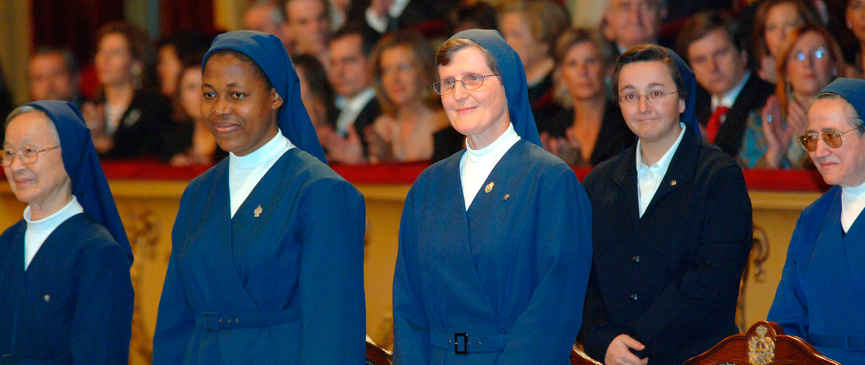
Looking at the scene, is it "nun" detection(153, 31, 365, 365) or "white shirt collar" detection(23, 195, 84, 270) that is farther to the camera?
"white shirt collar" detection(23, 195, 84, 270)

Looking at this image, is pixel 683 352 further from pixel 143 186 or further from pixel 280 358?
pixel 143 186

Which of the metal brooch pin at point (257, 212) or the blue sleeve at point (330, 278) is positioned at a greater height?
the metal brooch pin at point (257, 212)

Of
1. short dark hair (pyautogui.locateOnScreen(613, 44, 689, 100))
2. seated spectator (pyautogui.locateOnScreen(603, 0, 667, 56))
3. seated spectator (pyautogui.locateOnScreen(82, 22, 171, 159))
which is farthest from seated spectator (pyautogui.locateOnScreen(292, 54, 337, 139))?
short dark hair (pyautogui.locateOnScreen(613, 44, 689, 100))

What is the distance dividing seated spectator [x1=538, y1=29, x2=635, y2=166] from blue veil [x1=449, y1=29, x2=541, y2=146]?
237 centimetres

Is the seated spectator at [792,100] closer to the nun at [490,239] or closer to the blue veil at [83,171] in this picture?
the nun at [490,239]

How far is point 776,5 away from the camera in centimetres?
529

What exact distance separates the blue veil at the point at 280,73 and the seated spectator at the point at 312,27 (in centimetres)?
388

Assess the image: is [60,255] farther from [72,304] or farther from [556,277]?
[556,277]

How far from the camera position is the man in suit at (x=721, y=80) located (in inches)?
209

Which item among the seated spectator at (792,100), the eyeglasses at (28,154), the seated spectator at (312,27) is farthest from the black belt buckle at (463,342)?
the seated spectator at (312,27)

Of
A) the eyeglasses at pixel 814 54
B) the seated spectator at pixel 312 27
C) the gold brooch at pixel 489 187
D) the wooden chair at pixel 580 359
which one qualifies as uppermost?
the seated spectator at pixel 312 27

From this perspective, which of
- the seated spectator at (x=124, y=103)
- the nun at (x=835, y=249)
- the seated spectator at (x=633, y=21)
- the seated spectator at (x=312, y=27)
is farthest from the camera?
the seated spectator at (x=124, y=103)

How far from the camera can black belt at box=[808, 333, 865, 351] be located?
3523mm

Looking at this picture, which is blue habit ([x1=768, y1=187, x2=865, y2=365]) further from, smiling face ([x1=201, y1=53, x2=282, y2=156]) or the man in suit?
smiling face ([x1=201, y1=53, x2=282, y2=156])
